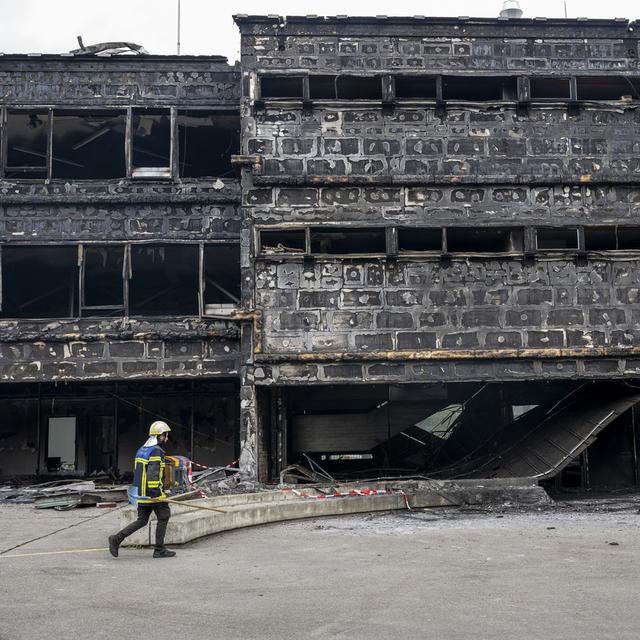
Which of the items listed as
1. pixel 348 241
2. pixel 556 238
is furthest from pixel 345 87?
pixel 556 238

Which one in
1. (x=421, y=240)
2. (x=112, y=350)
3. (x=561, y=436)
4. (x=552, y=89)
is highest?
(x=552, y=89)

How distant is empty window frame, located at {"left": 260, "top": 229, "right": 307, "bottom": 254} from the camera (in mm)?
17688

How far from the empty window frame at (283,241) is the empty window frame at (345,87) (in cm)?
313

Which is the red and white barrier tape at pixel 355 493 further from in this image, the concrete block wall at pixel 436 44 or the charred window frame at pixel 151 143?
the concrete block wall at pixel 436 44

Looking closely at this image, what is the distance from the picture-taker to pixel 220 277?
1989 centimetres

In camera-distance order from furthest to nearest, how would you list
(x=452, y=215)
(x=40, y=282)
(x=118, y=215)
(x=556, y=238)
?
(x=40, y=282)
(x=118, y=215)
(x=556, y=238)
(x=452, y=215)

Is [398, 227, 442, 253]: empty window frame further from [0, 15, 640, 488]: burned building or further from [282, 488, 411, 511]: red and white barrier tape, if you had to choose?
[282, 488, 411, 511]: red and white barrier tape

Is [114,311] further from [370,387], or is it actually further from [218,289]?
[370,387]

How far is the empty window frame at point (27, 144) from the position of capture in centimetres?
1908

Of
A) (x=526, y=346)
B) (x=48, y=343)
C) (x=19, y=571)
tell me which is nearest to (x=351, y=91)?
(x=526, y=346)

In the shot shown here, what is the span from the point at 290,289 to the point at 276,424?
328 cm

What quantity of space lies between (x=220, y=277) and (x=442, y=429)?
6.46 m

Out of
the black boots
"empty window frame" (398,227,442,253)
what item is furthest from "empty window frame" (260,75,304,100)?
the black boots

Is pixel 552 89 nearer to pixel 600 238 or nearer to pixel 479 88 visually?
pixel 479 88
